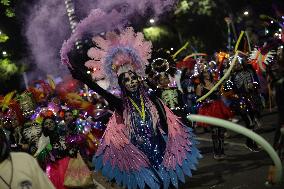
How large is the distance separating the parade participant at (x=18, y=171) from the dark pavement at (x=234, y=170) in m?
4.05

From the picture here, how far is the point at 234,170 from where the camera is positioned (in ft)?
28.3

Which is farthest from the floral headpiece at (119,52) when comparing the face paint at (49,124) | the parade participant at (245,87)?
the parade participant at (245,87)

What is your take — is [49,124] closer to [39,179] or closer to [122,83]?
Result: [122,83]

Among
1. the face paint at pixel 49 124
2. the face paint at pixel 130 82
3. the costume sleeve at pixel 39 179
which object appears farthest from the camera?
the face paint at pixel 49 124

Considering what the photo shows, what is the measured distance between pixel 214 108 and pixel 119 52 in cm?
344

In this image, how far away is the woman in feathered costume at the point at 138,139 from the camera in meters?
7.00

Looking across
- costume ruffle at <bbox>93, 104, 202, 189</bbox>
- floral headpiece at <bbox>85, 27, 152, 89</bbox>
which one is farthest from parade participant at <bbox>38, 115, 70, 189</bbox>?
floral headpiece at <bbox>85, 27, 152, 89</bbox>

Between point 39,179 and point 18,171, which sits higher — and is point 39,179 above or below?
below

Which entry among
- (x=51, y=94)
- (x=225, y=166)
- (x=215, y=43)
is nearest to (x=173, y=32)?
(x=215, y=43)

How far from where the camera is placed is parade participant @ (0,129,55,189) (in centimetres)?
343

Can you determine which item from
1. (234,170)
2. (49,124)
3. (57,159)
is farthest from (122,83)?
(234,170)

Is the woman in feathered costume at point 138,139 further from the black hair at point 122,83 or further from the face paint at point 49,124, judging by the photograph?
the face paint at point 49,124

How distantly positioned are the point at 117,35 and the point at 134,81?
0.89m

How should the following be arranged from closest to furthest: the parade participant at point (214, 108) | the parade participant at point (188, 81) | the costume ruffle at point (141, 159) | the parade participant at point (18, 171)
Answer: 1. the parade participant at point (18, 171)
2. the costume ruffle at point (141, 159)
3. the parade participant at point (214, 108)
4. the parade participant at point (188, 81)
